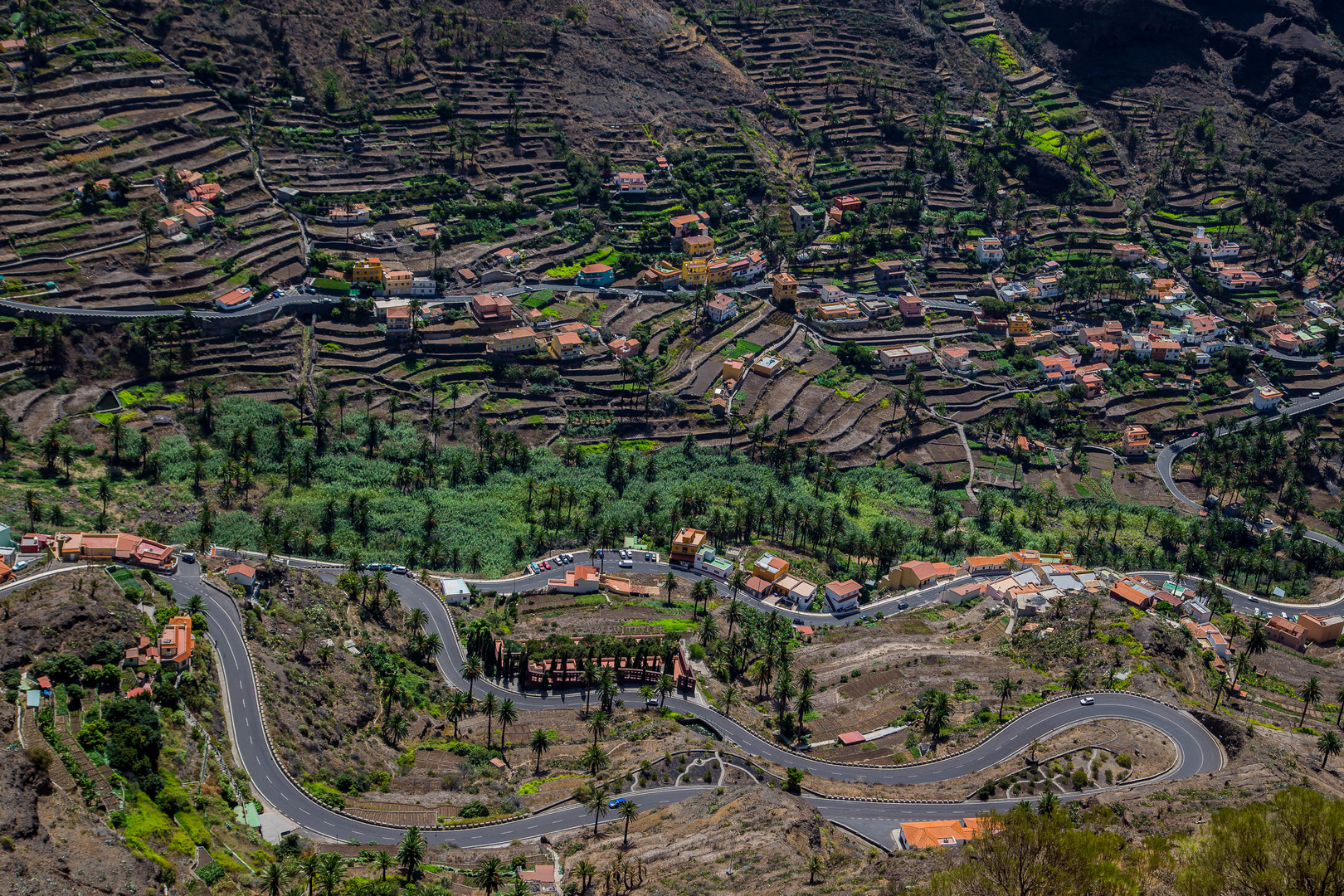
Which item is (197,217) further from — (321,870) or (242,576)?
(321,870)

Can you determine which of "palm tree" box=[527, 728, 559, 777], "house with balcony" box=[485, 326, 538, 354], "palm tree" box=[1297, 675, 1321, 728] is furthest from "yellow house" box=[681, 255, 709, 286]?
"palm tree" box=[1297, 675, 1321, 728]

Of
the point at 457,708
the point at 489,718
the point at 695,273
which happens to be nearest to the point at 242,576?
the point at 457,708

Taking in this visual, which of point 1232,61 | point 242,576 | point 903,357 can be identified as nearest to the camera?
point 242,576

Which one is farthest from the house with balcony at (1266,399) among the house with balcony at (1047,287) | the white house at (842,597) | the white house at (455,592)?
the white house at (455,592)

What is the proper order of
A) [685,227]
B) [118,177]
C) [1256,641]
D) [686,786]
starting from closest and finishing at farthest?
[686,786] → [1256,641] → [118,177] → [685,227]

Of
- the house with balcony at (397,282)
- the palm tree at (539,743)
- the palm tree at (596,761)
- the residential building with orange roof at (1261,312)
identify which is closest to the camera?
the palm tree at (596,761)

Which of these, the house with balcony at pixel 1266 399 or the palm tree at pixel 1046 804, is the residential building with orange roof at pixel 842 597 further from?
the house with balcony at pixel 1266 399
